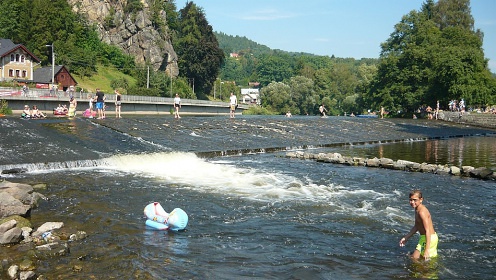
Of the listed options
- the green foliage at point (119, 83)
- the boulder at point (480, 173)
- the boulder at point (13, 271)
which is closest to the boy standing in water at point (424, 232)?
the boulder at point (13, 271)

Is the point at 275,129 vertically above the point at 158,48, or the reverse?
the point at 158,48

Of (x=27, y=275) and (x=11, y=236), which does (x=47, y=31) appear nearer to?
(x=11, y=236)

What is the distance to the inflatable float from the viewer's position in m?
12.2

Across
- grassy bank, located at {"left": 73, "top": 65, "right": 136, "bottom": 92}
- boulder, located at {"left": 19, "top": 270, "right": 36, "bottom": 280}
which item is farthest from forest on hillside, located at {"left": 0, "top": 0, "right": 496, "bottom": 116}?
boulder, located at {"left": 19, "top": 270, "right": 36, "bottom": 280}

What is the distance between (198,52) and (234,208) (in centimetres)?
11685

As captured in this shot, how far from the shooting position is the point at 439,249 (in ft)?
36.7

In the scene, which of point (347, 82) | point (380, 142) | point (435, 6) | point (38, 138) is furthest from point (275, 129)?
point (347, 82)

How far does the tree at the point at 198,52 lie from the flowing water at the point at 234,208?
9838 cm

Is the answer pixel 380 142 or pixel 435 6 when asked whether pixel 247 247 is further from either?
pixel 435 6

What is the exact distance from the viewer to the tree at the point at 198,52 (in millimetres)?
128625

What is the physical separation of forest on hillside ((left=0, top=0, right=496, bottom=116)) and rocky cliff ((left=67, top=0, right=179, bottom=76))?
3653 millimetres

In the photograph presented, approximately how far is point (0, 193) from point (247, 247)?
24.7 ft

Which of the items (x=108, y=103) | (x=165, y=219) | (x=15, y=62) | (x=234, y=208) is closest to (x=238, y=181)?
(x=234, y=208)

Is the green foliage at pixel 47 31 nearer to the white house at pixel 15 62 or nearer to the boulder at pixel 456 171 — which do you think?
the white house at pixel 15 62
